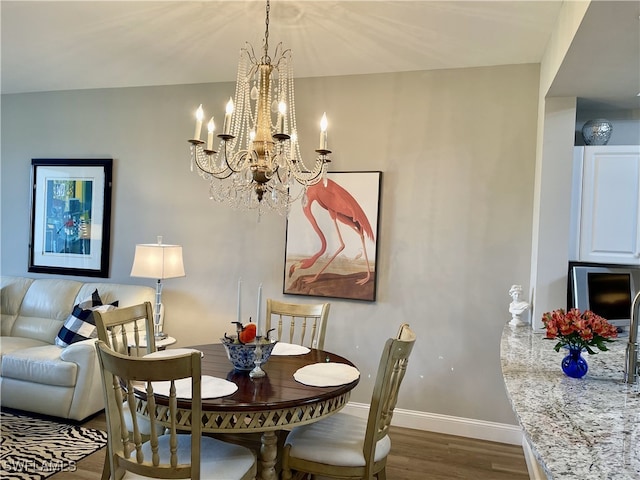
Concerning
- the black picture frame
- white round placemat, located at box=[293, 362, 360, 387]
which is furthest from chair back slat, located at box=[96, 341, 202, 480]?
the black picture frame

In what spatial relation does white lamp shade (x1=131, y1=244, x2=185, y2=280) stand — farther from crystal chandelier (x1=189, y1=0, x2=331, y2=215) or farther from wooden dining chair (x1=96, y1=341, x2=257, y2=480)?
wooden dining chair (x1=96, y1=341, x2=257, y2=480)

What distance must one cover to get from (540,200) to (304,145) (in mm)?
1856

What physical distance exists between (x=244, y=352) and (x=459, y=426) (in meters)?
2.03

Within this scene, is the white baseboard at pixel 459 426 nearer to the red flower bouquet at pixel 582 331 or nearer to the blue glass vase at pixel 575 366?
the blue glass vase at pixel 575 366

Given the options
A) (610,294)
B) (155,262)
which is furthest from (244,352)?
(610,294)

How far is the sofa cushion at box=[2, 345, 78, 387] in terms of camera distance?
3283 millimetres

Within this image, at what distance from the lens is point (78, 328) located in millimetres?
3588

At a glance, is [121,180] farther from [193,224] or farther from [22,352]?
[22,352]

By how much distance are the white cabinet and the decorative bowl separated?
208cm

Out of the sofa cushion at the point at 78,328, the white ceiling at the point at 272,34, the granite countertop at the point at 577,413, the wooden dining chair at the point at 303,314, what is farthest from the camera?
the sofa cushion at the point at 78,328

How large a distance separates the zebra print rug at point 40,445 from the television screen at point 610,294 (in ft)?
10.9

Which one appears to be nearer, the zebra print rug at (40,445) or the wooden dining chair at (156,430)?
the wooden dining chair at (156,430)

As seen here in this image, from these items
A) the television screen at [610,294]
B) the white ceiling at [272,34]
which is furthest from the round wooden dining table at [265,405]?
the white ceiling at [272,34]

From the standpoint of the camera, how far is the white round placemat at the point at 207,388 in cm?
190
